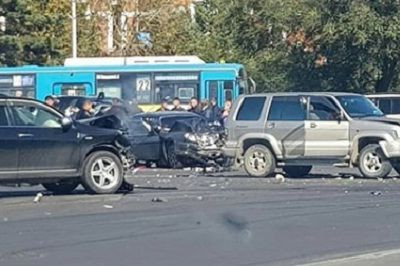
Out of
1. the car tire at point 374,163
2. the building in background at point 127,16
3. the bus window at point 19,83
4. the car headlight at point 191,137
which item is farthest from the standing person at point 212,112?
the building in background at point 127,16

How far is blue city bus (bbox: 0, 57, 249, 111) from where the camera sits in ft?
142

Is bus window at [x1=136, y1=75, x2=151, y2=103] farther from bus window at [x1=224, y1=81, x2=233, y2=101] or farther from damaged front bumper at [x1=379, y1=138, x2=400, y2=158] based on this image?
damaged front bumper at [x1=379, y1=138, x2=400, y2=158]

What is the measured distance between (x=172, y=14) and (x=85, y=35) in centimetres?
480

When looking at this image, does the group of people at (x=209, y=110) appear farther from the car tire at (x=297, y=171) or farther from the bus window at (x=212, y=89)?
the car tire at (x=297, y=171)

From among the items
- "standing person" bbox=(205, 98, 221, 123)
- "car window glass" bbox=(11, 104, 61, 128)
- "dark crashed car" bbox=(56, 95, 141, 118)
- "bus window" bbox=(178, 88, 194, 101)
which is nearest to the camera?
"car window glass" bbox=(11, 104, 61, 128)

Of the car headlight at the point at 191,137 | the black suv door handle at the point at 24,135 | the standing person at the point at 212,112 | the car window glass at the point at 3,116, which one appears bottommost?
the car headlight at the point at 191,137

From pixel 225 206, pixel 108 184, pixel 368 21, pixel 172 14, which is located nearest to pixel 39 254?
pixel 225 206

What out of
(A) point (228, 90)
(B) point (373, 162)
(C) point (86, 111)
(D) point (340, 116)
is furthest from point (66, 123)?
(A) point (228, 90)

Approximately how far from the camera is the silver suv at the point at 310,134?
81.9 ft

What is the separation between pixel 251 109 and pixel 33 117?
722 cm

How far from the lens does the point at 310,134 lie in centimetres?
2559

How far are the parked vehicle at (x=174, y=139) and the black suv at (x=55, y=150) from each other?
7805 millimetres

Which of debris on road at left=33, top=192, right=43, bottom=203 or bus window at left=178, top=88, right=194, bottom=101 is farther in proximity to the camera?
bus window at left=178, top=88, right=194, bottom=101

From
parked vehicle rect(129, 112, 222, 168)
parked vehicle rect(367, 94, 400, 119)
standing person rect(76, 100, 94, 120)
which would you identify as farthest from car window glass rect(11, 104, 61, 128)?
parked vehicle rect(367, 94, 400, 119)
